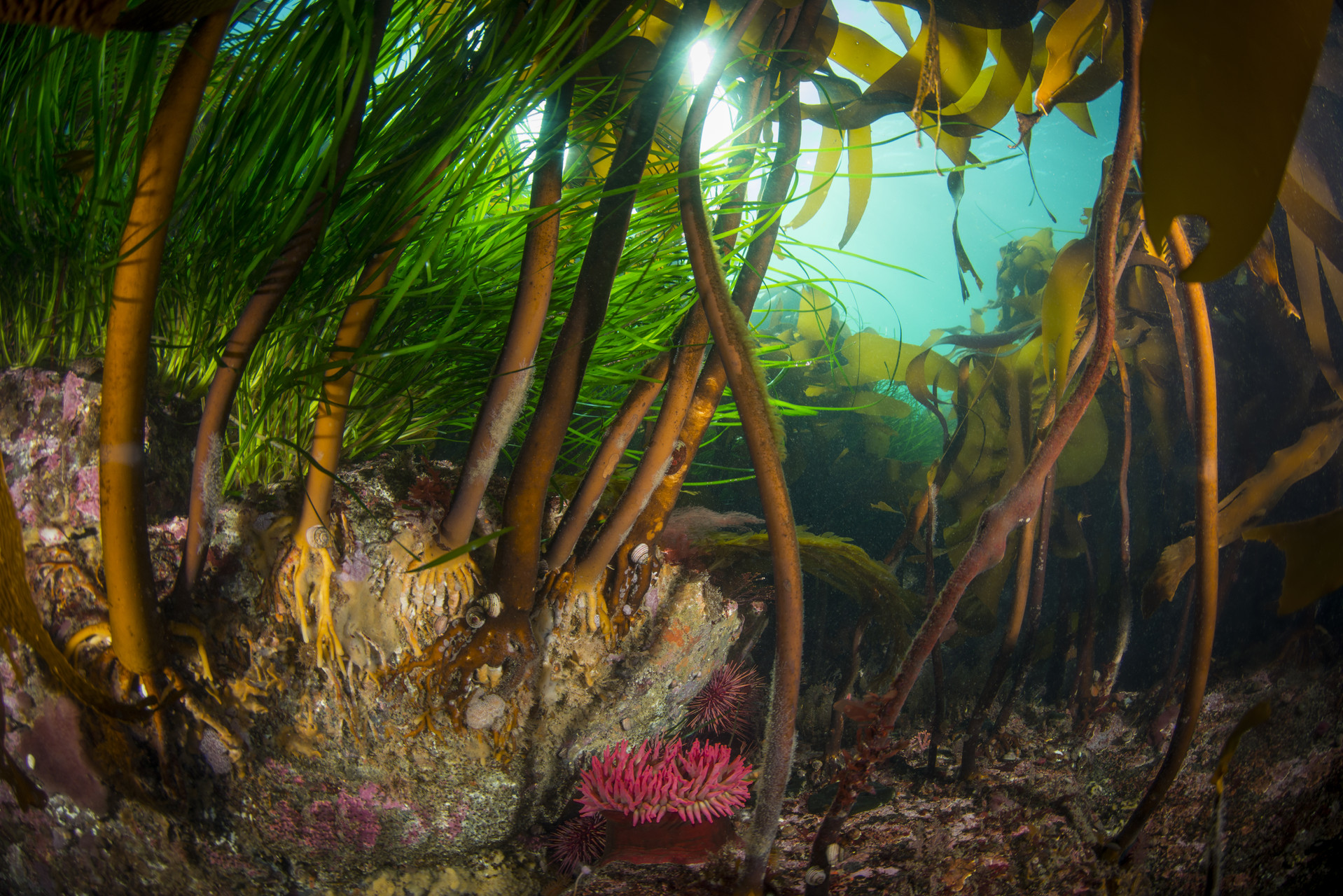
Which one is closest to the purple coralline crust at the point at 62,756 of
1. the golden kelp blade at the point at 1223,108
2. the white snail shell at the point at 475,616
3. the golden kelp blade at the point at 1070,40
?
the white snail shell at the point at 475,616

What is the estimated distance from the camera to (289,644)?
0.91m

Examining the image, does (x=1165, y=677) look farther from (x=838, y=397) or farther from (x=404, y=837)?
(x=404, y=837)

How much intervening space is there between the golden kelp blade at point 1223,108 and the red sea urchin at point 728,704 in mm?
1297

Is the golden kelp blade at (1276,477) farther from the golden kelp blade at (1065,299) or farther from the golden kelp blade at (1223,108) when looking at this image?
the golden kelp blade at (1223,108)

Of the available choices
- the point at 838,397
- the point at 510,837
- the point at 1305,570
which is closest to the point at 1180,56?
the point at 1305,570

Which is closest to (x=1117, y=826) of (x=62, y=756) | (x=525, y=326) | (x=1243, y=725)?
(x=1243, y=725)

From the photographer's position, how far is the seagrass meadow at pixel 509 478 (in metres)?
0.81

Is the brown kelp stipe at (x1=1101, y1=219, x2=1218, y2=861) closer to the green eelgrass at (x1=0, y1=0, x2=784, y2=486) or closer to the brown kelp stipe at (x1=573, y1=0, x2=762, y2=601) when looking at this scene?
the brown kelp stipe at (x1=573, y1=0, x2=762, y2=601)

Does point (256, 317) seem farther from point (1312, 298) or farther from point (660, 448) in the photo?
point (1312, 298)

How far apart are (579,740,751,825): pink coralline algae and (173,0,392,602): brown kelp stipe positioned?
2.82 feet

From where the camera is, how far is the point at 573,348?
0.96 metres

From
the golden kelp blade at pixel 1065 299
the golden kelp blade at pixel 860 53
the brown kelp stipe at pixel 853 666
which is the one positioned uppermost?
the golden kelp blade at pixel 860 53

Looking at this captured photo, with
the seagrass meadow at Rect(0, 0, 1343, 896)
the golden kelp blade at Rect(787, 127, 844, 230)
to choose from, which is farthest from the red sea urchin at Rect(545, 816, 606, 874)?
the golden kelp blade at Rect(787, 127, 844, 230)

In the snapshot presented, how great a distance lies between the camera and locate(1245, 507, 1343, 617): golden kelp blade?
0.86 m
